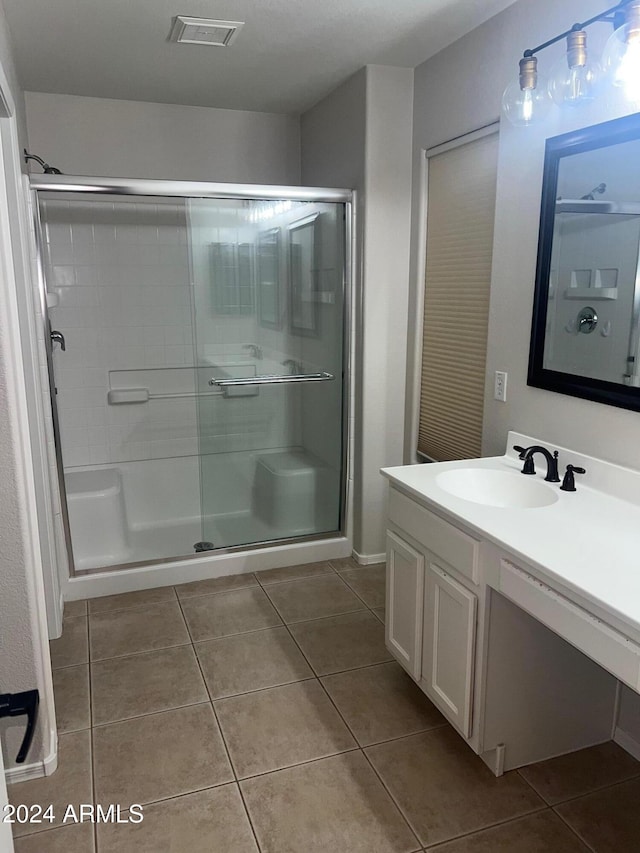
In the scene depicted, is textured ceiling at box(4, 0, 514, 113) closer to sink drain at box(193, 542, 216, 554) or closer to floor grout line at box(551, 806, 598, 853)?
sink drain at box(193, 542, 216, 554)

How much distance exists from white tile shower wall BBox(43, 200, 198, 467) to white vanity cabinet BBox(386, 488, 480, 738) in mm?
1665

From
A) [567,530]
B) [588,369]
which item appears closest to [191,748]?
[567,530]

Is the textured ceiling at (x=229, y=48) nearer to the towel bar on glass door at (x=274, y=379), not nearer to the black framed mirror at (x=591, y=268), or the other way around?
the black framed mirror at (x=591, y=268)

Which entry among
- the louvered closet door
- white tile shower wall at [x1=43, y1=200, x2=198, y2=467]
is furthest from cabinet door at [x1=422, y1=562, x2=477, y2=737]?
white tile shower wall at [x1=43, y1=200, x2=198, y2=467]

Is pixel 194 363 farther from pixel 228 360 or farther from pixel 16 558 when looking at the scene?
pixel 16 558

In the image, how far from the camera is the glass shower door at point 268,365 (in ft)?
10.5

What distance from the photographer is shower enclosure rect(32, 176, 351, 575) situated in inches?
126

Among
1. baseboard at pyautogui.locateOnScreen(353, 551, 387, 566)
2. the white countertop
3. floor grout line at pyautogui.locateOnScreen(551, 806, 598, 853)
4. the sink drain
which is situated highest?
the white countertop

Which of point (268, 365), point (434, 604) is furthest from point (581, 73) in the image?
point (268, 365)

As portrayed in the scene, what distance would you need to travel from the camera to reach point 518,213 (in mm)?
2430

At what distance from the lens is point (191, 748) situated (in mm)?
2156

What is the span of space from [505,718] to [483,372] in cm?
136

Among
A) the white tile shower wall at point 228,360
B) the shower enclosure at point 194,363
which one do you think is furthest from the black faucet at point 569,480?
the white tile shower wall at point 228,360

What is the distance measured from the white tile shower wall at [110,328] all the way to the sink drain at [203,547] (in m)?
0.53
